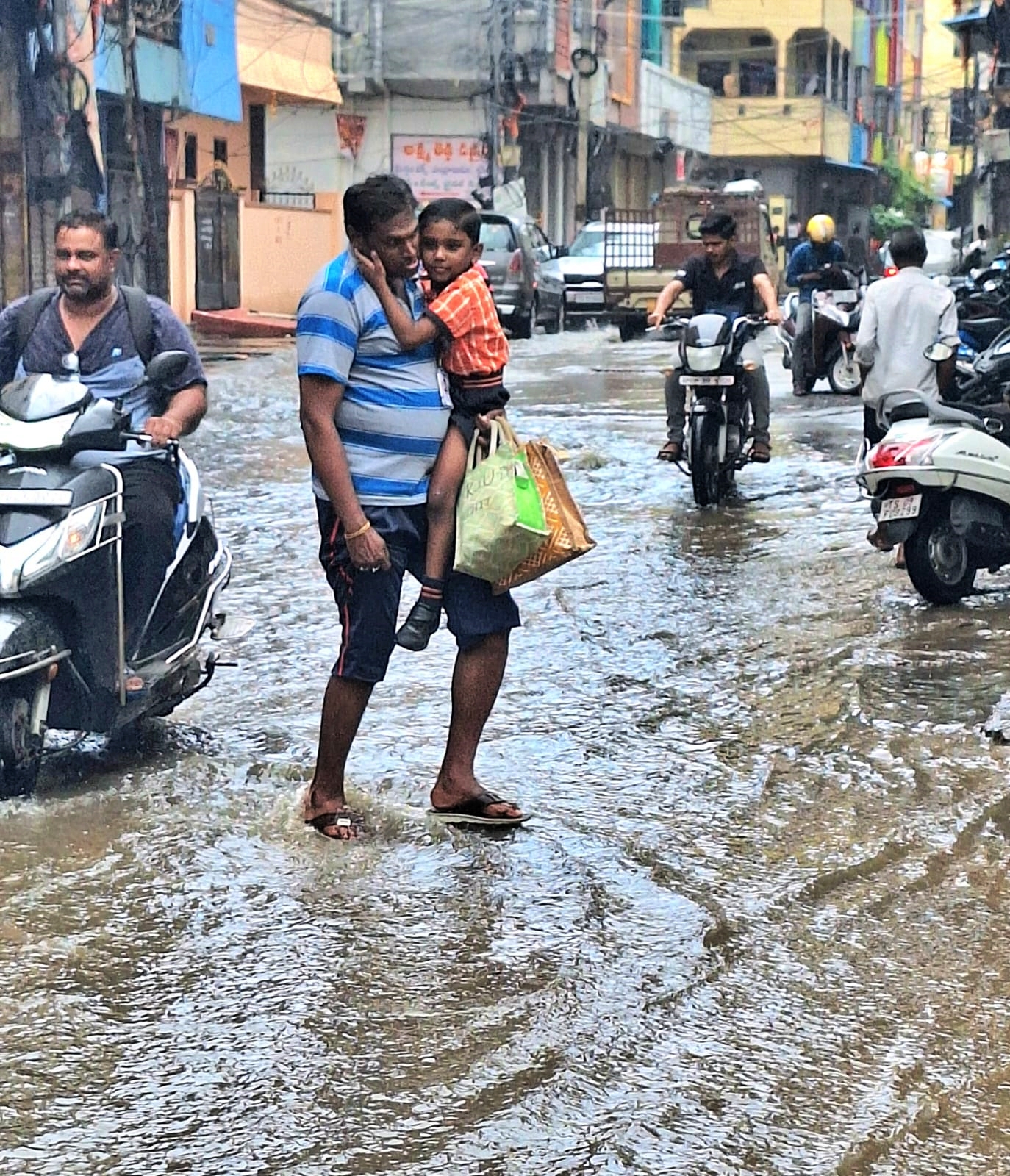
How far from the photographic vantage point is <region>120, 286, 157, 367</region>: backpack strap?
583 centimetres

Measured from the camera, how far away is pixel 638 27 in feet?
180

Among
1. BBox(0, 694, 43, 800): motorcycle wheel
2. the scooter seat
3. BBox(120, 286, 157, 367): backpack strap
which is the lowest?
BBox(0, 694, 43, 800): motorcycle wheel

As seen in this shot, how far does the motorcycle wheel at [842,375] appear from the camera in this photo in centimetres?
1923

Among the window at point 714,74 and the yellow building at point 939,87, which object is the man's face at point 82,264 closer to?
the window at point 714,74

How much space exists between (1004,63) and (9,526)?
4118cm

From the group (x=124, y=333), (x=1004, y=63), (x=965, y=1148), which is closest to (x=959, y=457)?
(x=124, y=333)

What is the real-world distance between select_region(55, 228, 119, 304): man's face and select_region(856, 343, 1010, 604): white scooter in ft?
12.8

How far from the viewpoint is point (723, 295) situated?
36.9 ft

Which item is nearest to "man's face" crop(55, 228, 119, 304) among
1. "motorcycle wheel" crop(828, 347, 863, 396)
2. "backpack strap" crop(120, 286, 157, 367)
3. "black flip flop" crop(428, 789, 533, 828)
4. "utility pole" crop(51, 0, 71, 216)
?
"backpack strap" crop(120, 286, 157, 367)

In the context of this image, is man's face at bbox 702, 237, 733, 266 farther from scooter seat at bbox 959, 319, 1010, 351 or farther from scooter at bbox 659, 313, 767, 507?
scooter seat at bbox 959, 319, 1010, 351

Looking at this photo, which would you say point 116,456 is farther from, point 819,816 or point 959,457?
point 959,457

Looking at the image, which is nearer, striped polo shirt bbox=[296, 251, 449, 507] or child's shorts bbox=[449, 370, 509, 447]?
striped polo shirt bbox=[296, 251, 449, 507]

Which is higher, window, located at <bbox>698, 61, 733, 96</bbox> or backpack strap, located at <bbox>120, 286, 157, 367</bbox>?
window, located at <bbox>698, 61, 733, 96</bbox>

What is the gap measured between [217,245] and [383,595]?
2559 cm
